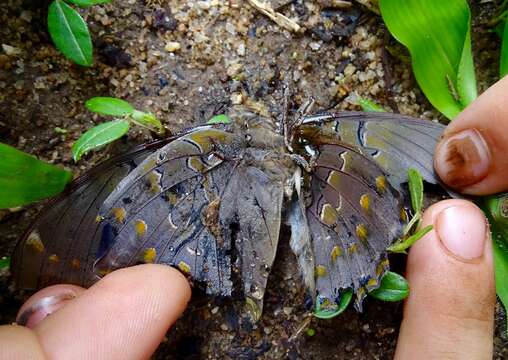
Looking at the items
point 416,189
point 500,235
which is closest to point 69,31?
point 416,189

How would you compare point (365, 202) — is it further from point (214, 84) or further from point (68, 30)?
point (68, 30)

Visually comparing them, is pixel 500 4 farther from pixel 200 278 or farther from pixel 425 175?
pixel 200 278

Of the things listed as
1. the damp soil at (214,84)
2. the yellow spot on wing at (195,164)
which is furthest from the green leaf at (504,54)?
the yellow spot on wing at (195,164)

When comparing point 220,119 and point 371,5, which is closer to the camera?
point 220,119

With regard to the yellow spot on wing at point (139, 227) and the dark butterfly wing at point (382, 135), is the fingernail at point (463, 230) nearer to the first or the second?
the dark butterfly wing at point (382, 135)

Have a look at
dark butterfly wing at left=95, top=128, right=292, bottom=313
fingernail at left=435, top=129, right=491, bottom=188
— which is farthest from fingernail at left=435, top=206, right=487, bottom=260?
dark butterfly wing at left=95, top=128, right=292, bottom=313

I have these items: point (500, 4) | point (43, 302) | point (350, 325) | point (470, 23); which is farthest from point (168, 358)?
point (500, 4)
